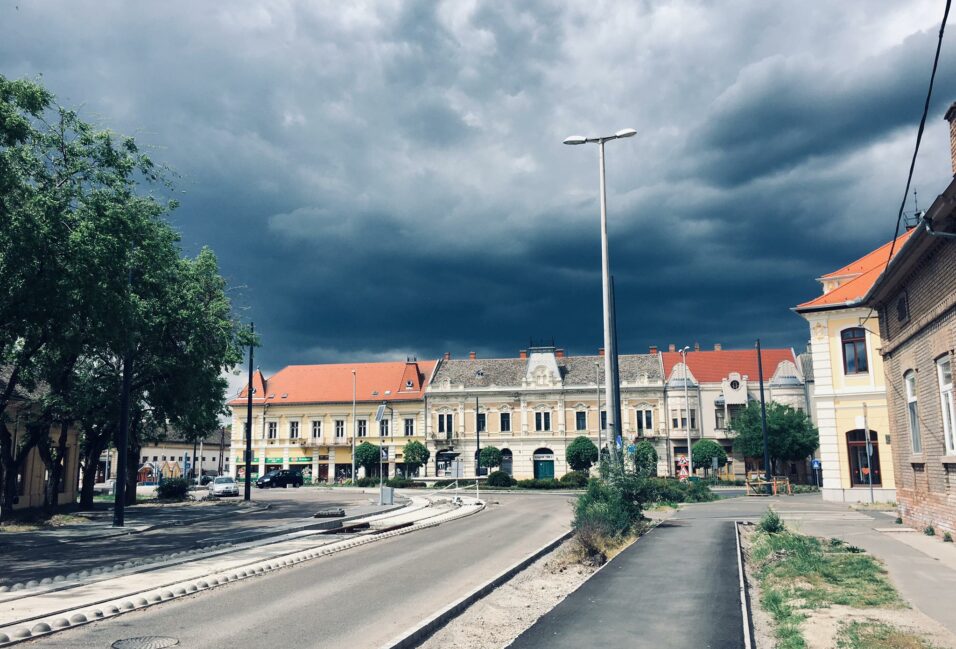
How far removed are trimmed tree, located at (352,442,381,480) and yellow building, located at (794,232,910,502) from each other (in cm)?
4378

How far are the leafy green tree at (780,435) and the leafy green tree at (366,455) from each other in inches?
1252

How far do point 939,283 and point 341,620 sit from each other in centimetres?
1341

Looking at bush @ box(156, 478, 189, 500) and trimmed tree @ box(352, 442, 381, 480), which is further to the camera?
trimmed tree @ box(352, 442, 381, 480)

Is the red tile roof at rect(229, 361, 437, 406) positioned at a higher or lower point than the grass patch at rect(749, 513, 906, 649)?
higher

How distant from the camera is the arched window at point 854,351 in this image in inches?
1284

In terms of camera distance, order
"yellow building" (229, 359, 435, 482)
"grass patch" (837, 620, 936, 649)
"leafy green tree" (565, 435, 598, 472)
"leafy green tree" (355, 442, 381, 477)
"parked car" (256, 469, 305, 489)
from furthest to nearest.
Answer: "yellow building" (229, 359, 435, 482), "leafy green tree" (355, 442, 381, 477), "leafy green tree" (565, 435, 598, 472), "parked car" (256, 469, 305, 489), "grass patch" (837, 620, 936, 649)

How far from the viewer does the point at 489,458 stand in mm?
68375

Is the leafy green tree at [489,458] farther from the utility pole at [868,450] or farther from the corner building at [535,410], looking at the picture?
the utility pole at [868,450]

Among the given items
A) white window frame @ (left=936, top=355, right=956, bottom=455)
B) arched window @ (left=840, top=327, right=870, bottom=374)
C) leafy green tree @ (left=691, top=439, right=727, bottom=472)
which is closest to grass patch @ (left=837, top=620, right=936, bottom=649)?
white window frame @ (left=936, top=355, right=956, bottom=455)

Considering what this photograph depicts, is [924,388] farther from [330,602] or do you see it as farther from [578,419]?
[578,419]

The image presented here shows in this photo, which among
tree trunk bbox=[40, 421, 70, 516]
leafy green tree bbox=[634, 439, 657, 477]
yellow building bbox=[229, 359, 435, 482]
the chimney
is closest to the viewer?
the chimney

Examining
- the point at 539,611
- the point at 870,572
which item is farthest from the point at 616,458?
the point at 539,611

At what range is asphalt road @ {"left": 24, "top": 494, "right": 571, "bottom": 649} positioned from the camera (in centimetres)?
919

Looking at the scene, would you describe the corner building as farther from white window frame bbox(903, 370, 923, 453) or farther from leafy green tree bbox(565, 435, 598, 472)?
white window frame bbox(903, 370, 923, 453)
